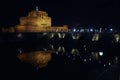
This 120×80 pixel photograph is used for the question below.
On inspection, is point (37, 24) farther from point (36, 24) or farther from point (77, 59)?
point (77, 59)

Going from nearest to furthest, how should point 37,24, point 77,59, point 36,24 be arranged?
point 77,59
point 36,24
point 37,24

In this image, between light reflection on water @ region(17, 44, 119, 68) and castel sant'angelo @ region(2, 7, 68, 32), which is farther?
castel sant'angelo @ region(2, 7, 68, 32)

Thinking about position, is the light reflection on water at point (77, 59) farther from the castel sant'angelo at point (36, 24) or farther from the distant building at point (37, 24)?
the distant building at point (37, 24)

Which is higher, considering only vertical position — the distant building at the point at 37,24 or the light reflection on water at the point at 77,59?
the distant building at the point at 37,24

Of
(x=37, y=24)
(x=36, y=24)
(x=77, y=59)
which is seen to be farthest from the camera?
(x=37, y=24)

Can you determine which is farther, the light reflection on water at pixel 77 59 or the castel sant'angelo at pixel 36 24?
the castel sant'angelo at pixel 36 24

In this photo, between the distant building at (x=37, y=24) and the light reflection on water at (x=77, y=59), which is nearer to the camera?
the light reflection on water at (x=77, y=59)

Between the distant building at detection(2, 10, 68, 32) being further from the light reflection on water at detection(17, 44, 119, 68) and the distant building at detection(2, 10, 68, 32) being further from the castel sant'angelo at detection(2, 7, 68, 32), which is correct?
the light reflection on water at detection(17, 44, 119, 68)

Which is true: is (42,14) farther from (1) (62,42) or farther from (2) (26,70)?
(2) (26,70)

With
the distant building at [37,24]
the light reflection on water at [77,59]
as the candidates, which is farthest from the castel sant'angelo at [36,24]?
the light reflection on water at [77,59]

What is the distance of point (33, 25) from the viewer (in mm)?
96750

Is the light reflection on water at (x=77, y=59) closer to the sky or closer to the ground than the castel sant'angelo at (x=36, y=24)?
closer to the ground

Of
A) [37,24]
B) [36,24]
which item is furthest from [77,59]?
[37,24]

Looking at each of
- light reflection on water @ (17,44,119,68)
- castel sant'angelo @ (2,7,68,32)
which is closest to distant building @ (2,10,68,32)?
castel sant'angelo @ (2,7,68,32)
